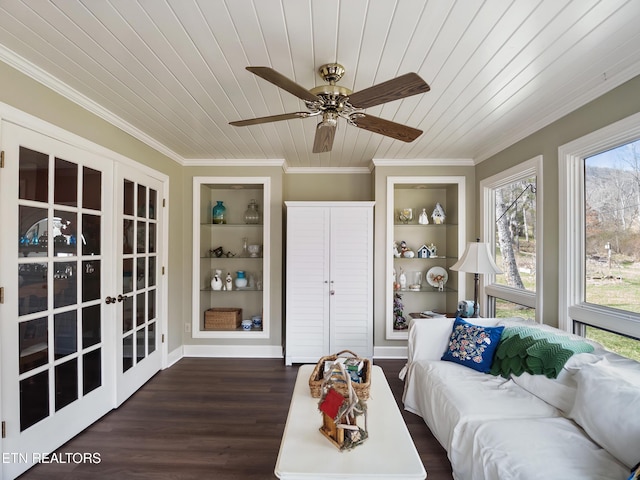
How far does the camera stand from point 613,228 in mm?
2080

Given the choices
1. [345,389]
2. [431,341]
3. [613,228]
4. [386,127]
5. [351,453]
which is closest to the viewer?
[351,453]

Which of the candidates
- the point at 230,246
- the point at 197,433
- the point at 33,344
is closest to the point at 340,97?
the point at 33,344

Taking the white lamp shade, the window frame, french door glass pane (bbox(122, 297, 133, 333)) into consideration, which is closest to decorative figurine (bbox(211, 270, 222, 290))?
french door glass pane (bbox(122, 297, 133, 333))

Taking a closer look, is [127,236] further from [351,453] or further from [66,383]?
[351,453]

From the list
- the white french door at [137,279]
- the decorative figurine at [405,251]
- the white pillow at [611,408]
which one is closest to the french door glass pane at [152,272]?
the white french door at [137,279]

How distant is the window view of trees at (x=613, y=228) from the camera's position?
6.40 feet

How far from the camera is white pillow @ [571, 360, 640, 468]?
4.40 ft

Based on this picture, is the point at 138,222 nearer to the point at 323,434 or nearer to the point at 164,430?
the point at 164,430

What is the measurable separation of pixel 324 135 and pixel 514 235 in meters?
2.24

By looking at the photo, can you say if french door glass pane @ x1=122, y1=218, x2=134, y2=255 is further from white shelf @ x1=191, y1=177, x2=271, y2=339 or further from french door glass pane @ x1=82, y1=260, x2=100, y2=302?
white shelf @ x1=191, y1=177, x2=271, y2=339

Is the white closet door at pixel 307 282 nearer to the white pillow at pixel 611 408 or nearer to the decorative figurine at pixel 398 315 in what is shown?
the decorative figurine at pixel 398 315

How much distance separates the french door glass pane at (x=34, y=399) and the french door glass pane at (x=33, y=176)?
1.10 m

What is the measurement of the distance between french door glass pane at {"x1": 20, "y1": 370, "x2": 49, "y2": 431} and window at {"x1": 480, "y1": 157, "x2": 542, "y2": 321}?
143 inches

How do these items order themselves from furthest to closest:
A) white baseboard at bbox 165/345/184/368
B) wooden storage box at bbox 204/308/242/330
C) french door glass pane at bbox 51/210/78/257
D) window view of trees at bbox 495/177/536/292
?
1. wooden storage box at bbox 204/308/242/330
2. white baseboard at bbox 165/345/184/368
3. window view of trees at bbox 495/177/536/292
4. french door glass pane at bbox 51/210/78/257
